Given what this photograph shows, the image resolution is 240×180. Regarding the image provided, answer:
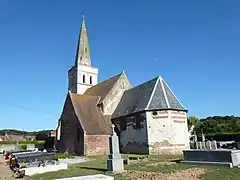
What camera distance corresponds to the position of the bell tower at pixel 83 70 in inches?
1817

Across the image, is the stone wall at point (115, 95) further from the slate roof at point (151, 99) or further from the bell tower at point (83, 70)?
the bell tower at point (83, 70)

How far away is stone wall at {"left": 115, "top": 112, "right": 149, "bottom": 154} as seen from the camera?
26.5m

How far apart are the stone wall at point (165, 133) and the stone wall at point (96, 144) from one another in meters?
6.15

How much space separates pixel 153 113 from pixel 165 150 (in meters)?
4.07

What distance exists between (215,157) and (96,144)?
56.8 feet

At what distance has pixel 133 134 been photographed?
28234mm

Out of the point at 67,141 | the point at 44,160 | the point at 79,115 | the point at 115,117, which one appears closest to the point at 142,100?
the point at 115,117

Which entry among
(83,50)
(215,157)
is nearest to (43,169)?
(215,157)

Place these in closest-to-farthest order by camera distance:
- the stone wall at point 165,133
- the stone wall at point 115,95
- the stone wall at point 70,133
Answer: the stone wall at point 165,133 → the stone wall at point 70,133 → the stone wall at point 115,95

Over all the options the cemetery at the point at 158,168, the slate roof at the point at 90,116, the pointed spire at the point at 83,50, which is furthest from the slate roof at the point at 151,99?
the pointed spire at the point at 83,50

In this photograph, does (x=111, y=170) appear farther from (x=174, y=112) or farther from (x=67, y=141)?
(x=67, y=141)

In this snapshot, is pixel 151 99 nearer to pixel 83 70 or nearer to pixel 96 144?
pixel 96 144

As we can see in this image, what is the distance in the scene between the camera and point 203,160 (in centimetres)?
1402

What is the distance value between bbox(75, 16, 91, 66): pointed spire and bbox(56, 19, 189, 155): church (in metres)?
11.5
